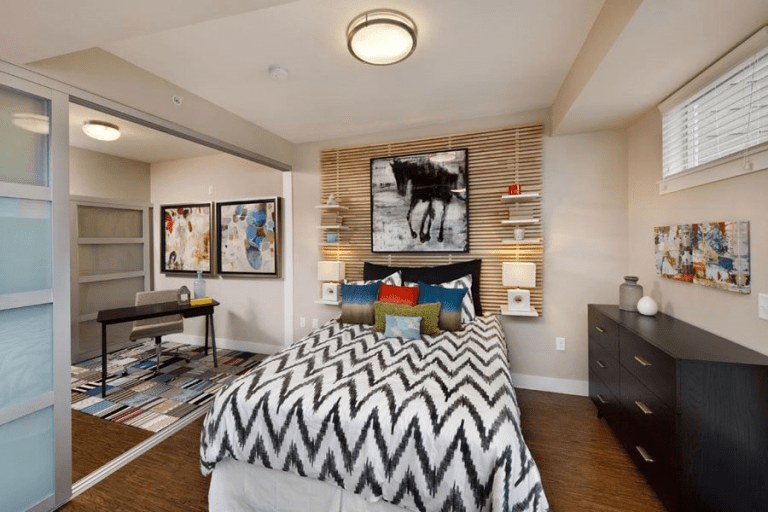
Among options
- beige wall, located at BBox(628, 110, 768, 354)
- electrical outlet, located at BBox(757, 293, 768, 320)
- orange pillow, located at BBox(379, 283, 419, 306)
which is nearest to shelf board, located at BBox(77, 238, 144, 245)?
orange pillow, located at BBox(379, 283, 419, 306)

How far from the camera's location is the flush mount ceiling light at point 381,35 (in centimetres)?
181

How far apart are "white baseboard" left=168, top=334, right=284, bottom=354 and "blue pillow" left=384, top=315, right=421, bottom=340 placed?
2.13 metres

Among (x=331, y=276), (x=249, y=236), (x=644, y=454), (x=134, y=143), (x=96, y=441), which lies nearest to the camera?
(x=644, y=454)

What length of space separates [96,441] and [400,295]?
2519mm

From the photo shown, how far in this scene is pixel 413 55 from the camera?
2.22 meters

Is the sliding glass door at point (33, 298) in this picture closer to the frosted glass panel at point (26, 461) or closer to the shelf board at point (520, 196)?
the frosted glass panel at point (26, 461)

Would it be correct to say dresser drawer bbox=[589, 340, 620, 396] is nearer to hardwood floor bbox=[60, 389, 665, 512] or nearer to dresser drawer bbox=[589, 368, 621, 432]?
dresser drawer bbox=[589, 368, 621, 432]

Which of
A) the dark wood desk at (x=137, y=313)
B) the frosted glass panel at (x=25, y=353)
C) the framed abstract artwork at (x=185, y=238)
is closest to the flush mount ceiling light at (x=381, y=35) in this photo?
the frosted glass panel at (x=25, y=353)

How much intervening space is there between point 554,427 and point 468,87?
2797mm

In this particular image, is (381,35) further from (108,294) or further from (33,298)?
(108,294)

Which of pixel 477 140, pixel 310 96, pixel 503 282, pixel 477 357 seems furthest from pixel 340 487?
pixel 477 140

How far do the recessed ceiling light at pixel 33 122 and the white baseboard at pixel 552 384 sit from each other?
3.77 m

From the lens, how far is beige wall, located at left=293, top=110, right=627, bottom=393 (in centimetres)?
293

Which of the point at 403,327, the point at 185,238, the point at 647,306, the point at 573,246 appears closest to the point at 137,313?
the point at 185,238
